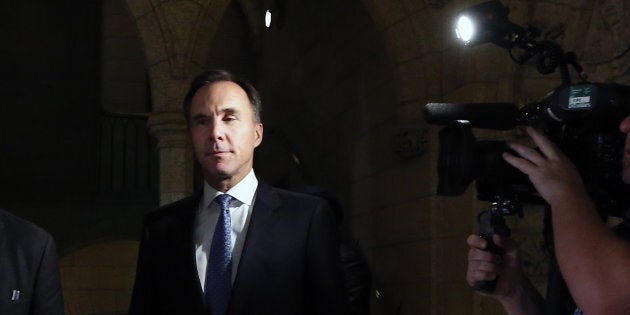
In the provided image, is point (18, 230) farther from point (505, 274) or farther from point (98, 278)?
point (98, 278)

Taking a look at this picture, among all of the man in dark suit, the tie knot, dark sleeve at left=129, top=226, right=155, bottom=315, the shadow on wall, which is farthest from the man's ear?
the shadow on wall

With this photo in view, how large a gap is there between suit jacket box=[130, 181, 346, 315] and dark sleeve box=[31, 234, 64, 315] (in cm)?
35

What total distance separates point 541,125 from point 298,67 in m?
5.64

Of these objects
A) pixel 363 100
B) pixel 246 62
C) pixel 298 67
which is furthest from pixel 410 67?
pixel 246 62

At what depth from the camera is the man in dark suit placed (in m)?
1.34

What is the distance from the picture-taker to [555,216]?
108 centimetres

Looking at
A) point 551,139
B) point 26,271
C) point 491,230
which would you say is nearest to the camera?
point 551,139

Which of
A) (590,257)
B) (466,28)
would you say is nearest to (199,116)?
(466,28)

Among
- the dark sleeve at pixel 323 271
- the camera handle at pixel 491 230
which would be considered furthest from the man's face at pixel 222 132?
the camera handle at pixel 491 230

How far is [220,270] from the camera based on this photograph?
1.34 metres

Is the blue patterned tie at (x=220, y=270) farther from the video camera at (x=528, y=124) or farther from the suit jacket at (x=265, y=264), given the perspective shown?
the video camera at (x=528, y=124)

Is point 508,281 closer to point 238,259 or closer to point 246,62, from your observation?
point 238,259

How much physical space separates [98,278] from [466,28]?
839 cm

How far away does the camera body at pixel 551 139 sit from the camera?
1.12 metres
